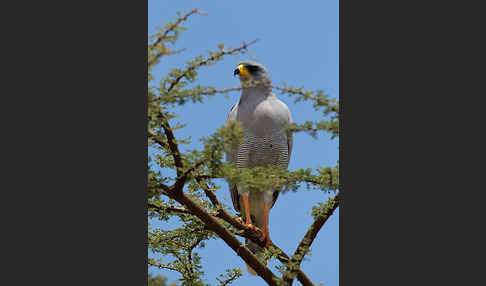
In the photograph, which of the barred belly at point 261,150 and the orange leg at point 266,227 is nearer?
the barred belly at point 261,150

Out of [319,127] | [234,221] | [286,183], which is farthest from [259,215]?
[319,127]

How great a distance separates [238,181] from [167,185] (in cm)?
47

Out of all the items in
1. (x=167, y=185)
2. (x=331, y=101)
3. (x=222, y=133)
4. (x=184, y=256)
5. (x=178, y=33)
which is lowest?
(x=184, y=256)

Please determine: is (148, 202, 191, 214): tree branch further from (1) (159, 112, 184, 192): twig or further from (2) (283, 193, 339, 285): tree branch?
(2) (283, 193, 339, 285): tree branch

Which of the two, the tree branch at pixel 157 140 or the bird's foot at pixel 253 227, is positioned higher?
the tree branch at pixel 157 140

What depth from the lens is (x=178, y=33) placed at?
9.67 feet

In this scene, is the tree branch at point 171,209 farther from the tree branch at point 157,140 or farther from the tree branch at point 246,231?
the tree branch at point 157,140

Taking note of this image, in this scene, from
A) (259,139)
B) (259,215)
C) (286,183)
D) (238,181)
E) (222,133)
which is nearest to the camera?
(222,133)

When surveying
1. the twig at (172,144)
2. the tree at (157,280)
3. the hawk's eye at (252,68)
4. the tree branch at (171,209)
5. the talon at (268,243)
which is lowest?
the tree at (157,280)

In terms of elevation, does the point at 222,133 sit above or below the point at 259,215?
above

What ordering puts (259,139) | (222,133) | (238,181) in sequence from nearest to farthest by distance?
1. (222,133)
2. (238,181)
3. (259,139)

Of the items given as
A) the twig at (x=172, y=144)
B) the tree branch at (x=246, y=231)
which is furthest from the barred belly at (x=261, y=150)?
the twig at (x=172, y=144)

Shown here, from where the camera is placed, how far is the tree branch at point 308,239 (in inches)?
138

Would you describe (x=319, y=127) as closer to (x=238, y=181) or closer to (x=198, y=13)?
(x=238, y=181)
